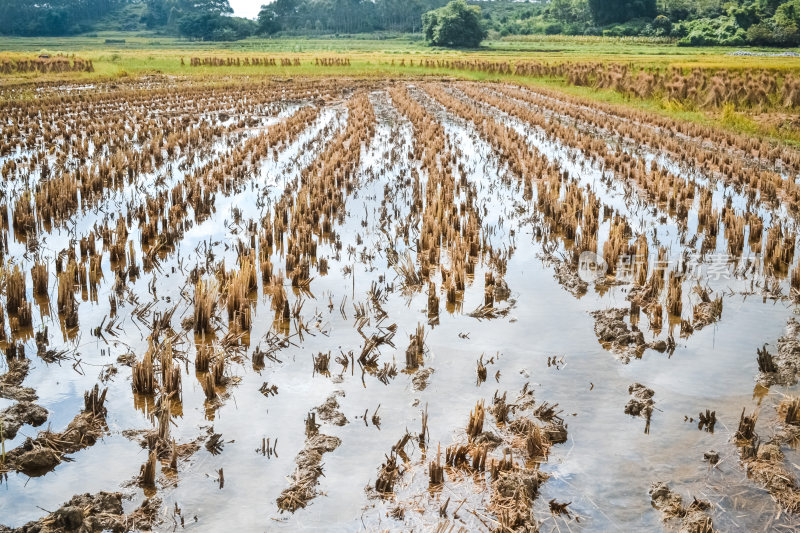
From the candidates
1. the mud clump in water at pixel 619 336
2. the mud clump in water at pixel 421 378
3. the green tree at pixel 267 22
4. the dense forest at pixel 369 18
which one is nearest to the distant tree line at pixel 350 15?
the dense forest at pixel 369 18

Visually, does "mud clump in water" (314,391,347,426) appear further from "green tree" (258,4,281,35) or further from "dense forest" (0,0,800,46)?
"green tree" (258,4,281,35)

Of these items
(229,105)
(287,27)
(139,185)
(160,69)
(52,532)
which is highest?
(287,27)

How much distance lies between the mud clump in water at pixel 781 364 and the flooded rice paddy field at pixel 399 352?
2 centimetres

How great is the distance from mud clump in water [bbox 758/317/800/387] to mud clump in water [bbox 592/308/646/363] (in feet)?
2.54

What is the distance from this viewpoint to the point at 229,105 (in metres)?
21.5

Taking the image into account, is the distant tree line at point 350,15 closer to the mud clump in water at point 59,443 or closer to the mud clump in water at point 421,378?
the mud clump in water at point 421,378

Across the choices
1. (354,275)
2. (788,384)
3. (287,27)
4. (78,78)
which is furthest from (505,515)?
(287,27)

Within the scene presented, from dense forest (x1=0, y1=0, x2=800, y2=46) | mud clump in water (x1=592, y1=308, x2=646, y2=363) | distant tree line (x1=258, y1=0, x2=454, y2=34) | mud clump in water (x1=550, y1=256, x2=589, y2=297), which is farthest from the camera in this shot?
distant tree line (x1=258, y1=0, x2=454, y2=34)

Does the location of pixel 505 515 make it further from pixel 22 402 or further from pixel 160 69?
pixel 160 69

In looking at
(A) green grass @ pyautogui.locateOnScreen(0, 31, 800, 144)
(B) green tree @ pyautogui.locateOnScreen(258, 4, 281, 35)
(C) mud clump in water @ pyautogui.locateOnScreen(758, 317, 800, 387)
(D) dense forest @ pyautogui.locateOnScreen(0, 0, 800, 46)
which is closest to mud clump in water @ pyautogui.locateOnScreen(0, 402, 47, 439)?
(C) mud clump in water @ pyautogui.locateOnScreen(758, 317, 800, 387)

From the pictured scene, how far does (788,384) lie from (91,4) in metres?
125

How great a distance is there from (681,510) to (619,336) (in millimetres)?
1950

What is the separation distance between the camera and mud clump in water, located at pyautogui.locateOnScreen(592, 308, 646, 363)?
454cm

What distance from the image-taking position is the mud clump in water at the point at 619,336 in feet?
14.9
